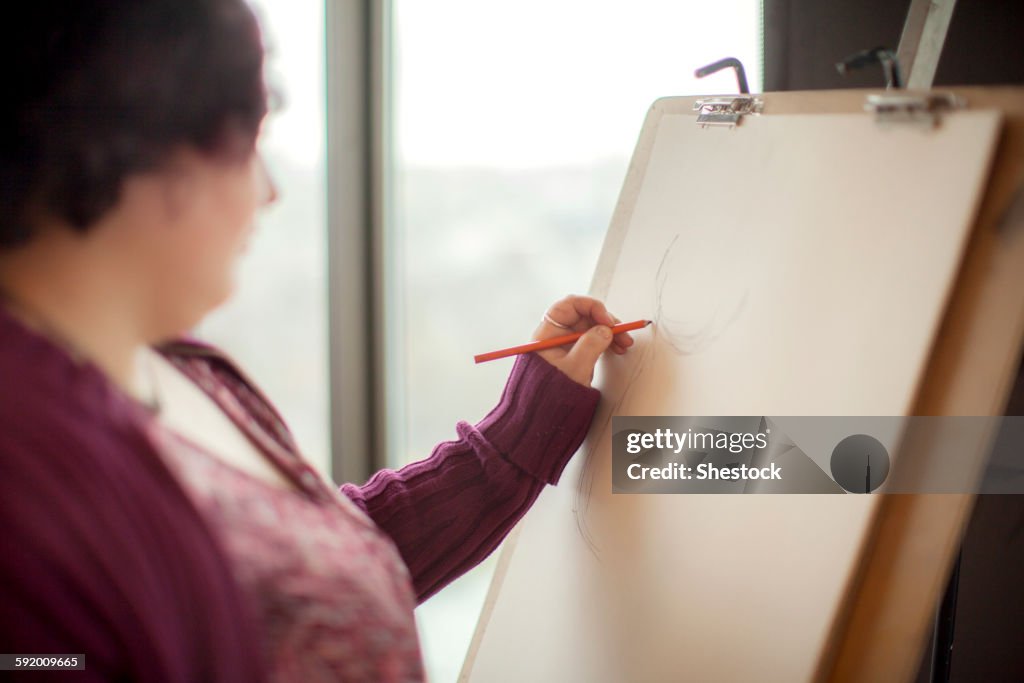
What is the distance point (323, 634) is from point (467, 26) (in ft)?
5.37

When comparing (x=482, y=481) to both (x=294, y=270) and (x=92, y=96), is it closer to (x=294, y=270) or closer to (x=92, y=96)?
(x=92, y=96)

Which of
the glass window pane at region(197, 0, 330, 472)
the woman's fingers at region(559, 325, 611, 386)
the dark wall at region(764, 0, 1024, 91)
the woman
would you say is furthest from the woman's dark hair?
the glass window pane at region(197, 0, 330, 472)

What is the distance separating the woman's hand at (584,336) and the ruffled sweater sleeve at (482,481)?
2cm

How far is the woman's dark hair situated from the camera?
49cm

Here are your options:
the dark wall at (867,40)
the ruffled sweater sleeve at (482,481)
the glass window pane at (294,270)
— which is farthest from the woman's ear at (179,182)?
the glass window pane at (294,270)

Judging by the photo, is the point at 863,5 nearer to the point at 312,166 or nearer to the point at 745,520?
the point at 745,520

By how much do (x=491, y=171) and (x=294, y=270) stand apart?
0.55 meters

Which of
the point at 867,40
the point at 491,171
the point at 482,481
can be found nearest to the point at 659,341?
the point at 482,481

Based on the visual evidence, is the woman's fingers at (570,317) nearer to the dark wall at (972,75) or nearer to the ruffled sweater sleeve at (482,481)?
the ruffled sweater sleeve at (482,481)

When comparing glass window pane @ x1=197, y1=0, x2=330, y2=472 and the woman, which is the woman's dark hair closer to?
the woman

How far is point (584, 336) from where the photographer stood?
3.10ft

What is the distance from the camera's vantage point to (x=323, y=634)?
0.57 meters

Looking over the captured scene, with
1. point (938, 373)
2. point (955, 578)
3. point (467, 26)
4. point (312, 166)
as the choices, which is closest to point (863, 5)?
point (938, 373)

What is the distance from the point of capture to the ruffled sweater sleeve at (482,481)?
945 mm
